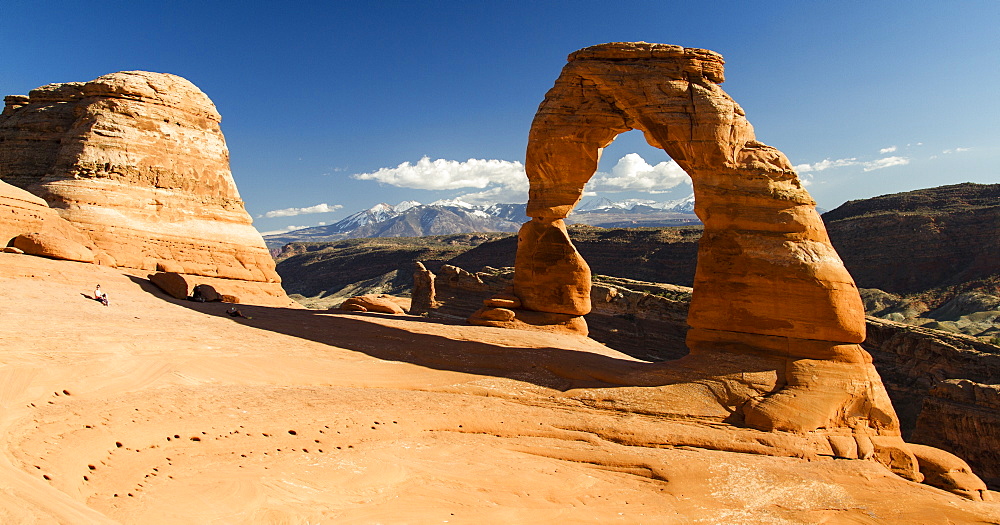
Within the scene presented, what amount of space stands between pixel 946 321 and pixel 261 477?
45330mm

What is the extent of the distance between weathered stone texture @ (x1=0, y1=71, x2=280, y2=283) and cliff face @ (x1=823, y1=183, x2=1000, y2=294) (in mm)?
51514

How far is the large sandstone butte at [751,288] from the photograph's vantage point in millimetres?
10188

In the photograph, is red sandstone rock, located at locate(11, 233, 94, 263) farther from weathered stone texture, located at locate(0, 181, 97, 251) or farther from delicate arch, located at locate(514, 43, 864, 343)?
delicate arch, located at locate(514, 43, 864, 343)

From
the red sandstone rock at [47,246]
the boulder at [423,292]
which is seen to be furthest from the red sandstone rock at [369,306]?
the boulder at [423,292]

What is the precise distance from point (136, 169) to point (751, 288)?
712 inches

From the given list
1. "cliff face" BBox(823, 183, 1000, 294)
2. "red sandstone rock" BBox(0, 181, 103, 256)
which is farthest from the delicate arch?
"cliff face" BBox(823, 183, 1000, 294)

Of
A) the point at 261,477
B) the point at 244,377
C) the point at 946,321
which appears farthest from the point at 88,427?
the point at 946,321

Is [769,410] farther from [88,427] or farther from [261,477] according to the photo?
[88,427]

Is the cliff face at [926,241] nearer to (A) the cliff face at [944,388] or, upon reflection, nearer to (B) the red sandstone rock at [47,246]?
(A) the cliff face at [944,388]

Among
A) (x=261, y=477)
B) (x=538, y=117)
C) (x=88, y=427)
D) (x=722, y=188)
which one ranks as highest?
(x=538, y=117)

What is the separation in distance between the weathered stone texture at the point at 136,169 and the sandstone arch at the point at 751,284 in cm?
1333

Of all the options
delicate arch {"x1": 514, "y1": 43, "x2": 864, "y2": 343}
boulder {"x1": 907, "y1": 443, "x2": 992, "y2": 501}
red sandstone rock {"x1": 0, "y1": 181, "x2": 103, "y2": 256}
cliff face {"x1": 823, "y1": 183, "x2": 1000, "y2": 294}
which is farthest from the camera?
cliff face {"x1": 823, "y1": 183, "x2": 1000, "y2": 294}

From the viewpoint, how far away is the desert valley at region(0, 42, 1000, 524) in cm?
579

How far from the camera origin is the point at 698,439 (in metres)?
8.97
